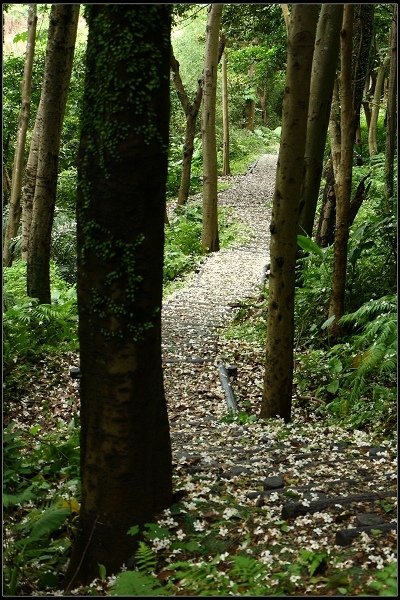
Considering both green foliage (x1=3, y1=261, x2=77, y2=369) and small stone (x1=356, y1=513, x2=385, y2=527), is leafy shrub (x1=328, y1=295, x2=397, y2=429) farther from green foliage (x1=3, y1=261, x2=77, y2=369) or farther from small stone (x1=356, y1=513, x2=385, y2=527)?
green foliage (x1=3, y1=261, x2=77, y2=369)

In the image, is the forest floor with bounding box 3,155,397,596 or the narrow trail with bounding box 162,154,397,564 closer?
the forest floor with bounding box 3,155,397,596

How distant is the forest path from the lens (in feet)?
37.1

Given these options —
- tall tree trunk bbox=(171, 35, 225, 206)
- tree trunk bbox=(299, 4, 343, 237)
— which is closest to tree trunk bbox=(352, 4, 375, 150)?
tree trunk bbox=(299, 4, 343, 237)

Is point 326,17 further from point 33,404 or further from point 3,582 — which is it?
point 3,582

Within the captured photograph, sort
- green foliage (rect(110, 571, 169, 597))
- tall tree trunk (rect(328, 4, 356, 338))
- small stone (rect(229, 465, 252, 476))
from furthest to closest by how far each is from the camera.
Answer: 1. tall tree trunk (rect(328, 4, 356, 338))
2. small stone (rect(229, 465, 252, 476))
3. green foliage (rect(110, 571, 169, 597))

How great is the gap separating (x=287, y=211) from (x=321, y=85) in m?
A: 5.13

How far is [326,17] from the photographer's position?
36.3ft

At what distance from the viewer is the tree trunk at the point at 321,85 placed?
11000mm

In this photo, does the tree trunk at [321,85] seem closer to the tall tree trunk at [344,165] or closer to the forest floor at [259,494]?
the tall tree trunk at [344,165]

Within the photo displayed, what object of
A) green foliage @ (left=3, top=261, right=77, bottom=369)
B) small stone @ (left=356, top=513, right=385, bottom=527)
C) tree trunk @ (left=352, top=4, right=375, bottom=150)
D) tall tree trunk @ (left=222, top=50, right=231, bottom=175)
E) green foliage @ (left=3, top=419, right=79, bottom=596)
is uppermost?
tall tree trunk @ (left=222, top=50, right=231, bottom=175)

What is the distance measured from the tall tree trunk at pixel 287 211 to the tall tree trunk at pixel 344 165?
4.56 ft

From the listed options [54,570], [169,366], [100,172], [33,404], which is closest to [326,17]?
[169,366]

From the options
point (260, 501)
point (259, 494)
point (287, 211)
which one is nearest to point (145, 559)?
point (260, 501)

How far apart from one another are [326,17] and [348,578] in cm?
983
